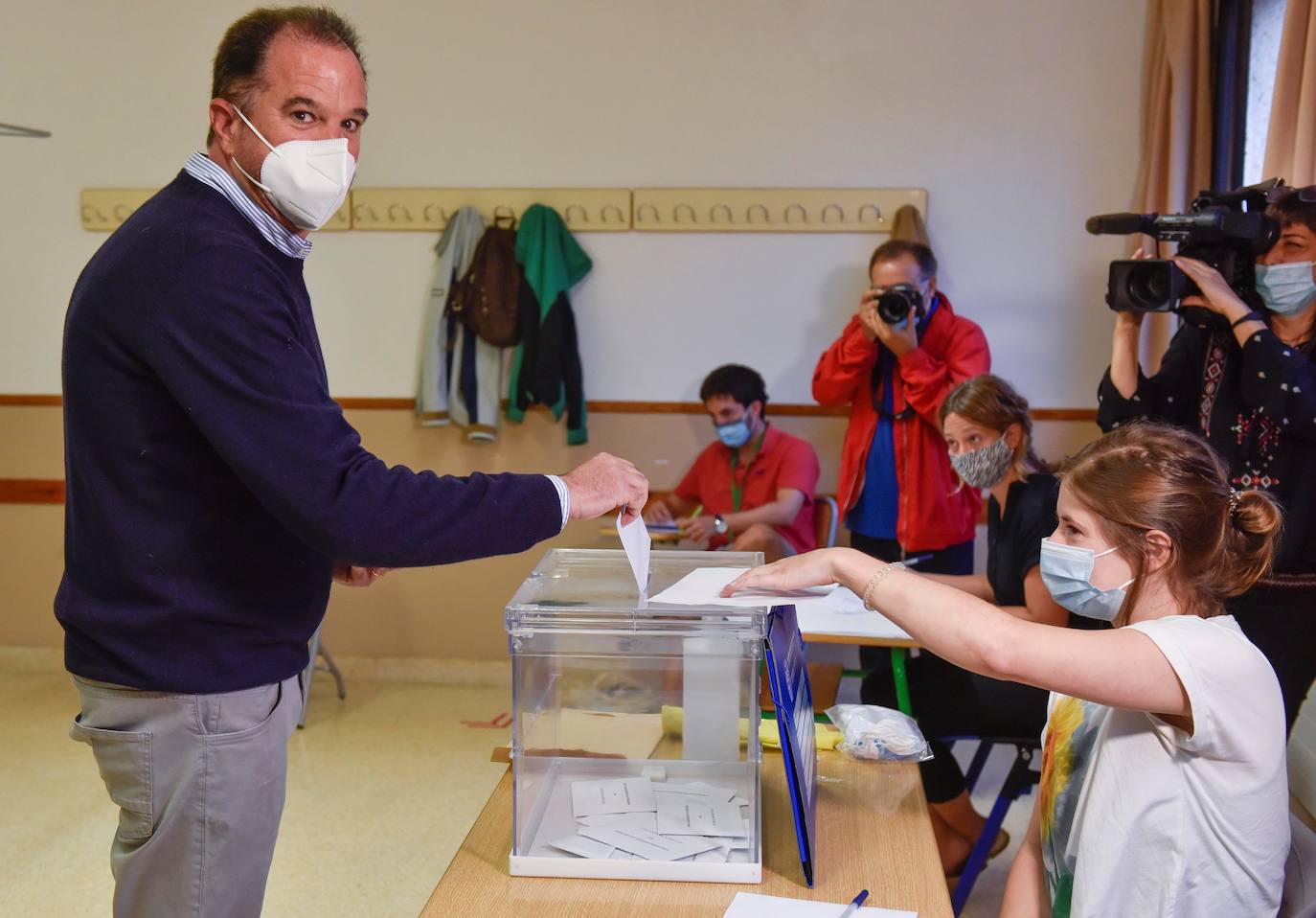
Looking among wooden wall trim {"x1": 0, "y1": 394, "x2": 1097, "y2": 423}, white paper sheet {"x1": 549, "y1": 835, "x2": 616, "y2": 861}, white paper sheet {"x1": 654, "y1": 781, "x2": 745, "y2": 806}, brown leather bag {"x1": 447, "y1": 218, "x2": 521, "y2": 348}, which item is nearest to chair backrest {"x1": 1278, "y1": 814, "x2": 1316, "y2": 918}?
white paper sheet {"x1": 654, "y1": 781, "x2": 745, "y2": 806}

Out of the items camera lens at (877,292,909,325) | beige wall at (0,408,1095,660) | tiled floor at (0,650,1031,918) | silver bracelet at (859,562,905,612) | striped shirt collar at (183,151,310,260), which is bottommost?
tiled floor at (0,650,1031,918)

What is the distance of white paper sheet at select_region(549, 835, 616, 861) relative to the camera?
1407mm

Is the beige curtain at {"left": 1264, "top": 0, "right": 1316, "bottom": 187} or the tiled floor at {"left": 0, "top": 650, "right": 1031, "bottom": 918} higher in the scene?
the beige curtain at {"left": 1264, "top": 0, "right": 1316, "bottom": 187}

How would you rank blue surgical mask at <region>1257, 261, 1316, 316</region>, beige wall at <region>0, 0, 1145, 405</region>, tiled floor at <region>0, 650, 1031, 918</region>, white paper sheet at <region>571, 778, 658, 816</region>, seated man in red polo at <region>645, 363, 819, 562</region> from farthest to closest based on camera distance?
1. beige wall at <region>0, 0, 1145, 405</region>
2. seated man in red polo at <region>645, 363, 819, 562</region>
3. tiled floor at <region>0, 650, 1031, 918</region>
4. blue surgical mask at <region>1257, 261, 1316, 316</region>
5. white paper sheet at <region>571, 778, 658, 816</region>

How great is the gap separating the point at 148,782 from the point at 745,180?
3.19m

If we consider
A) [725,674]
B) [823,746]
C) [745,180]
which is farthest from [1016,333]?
[725,674]

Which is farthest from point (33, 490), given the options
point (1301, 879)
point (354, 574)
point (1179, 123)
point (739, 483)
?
point (1301, 879)

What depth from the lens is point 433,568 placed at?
4.47 metres

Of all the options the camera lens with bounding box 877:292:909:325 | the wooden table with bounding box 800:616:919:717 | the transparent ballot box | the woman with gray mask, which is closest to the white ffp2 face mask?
the transparent ballot box

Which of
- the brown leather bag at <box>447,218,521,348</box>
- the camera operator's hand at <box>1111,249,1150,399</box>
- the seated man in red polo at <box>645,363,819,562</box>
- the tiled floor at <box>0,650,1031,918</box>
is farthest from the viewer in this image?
the brown leather bag at <box>447,218,521,348</box>

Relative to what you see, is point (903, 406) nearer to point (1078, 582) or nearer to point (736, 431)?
point (736, 431)

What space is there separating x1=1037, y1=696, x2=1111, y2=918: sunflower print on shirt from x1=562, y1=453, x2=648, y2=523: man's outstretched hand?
0.63 metres

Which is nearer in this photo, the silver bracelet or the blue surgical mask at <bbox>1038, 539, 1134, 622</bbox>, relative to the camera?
the silver bracelet

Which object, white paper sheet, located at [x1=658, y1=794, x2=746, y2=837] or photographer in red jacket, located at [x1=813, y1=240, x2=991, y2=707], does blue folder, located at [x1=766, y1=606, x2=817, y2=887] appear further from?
photographer in red jacket, located at [x1=813, y1=240, x2=991, y2=707]
